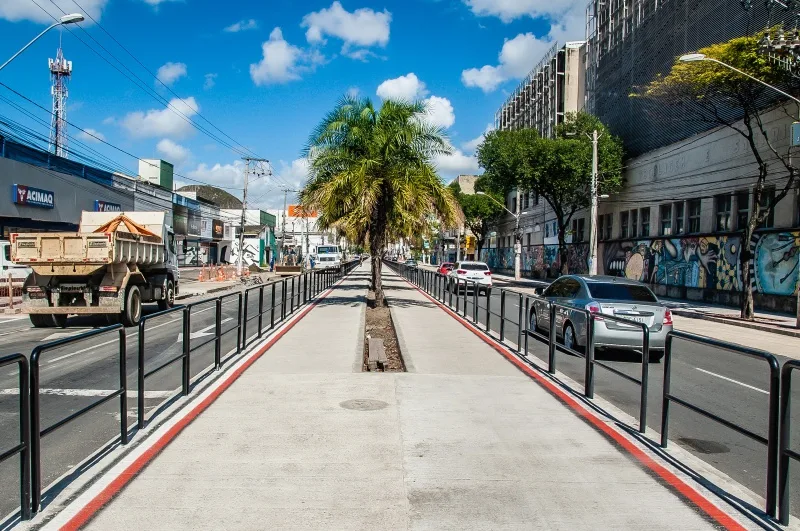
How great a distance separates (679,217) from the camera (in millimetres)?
35344

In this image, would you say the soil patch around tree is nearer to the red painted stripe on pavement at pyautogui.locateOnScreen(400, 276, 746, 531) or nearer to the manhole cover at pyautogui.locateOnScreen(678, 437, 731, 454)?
the red painted stripe on pavement at pyautogui.locateOnScreen(400, 276, 746, 531)

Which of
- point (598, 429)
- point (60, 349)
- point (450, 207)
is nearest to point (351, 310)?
point (450, 207)

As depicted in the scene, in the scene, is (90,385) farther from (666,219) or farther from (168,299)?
(666,219)

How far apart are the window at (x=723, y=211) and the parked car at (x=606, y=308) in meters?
20.2

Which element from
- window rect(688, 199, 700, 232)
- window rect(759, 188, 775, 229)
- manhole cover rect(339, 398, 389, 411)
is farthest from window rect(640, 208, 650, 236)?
manhole cover rect(339, 398, 389, 411)

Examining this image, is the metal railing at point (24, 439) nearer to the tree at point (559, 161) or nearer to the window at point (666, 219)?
the window at point (666, 219)

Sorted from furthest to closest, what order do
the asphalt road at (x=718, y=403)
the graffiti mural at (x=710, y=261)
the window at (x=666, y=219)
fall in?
the window at (x=666, y=219) → the graffiti mural at (x=710, y=261) → the asphalt road at (x=718, y=403)

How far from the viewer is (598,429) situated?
22.7 feet

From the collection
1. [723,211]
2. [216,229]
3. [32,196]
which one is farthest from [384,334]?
[216,229]

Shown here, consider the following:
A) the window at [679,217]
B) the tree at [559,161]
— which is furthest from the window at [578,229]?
the window at [679,217]

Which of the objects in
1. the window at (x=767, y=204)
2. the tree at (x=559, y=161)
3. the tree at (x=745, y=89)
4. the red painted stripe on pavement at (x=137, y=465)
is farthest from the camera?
the tree at (x=559, y=161)

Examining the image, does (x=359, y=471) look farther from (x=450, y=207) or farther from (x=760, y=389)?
(x=450, y=207)

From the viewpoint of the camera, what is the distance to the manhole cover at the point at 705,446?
21.5 ft

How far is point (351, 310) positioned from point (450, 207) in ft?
14.9
